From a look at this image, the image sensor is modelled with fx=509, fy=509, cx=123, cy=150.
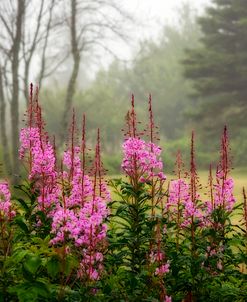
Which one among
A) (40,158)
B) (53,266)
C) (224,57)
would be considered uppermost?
(224,57)

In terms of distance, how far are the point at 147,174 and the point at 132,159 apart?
235mm

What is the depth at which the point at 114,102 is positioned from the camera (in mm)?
43875

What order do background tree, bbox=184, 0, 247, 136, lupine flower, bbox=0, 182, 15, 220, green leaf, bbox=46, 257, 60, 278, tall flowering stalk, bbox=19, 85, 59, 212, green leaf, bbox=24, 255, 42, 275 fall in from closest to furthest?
green leaf, bbox=24, 255, 42, 275
green leaf, bbox=46, 257, 60, 278
lupine flower, bbox=0, 182, 15, 220
tall flowering stalk, bbox=19, 85, 59, 212
background tree, bbox=184, 0, 247, 136

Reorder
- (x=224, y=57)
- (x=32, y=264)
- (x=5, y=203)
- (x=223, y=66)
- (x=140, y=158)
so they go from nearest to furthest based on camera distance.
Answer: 1. (x=32, y=264)
2. (x=5, y=203)
3. (x=140, y=158)
4. (x=224, y=57)
5. (x=223, y=66)

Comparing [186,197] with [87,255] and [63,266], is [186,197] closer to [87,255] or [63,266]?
[87,255]

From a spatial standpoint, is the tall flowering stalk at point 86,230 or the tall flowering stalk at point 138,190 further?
the tall flowering stalk at point 138,190

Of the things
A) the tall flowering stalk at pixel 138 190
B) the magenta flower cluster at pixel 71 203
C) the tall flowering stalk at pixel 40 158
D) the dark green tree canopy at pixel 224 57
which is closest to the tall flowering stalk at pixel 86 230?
the magenta flower cluster at pixel 71 203

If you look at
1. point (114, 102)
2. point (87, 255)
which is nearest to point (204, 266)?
point (87, 255)

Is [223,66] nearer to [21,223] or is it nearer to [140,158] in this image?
[140,158]

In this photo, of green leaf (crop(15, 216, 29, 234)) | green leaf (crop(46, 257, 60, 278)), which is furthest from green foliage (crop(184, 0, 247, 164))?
green leaf (crop(46, 257, 60, 278))

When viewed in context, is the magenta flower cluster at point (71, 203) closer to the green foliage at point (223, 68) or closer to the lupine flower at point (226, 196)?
the lupine flower at point (226, 196)

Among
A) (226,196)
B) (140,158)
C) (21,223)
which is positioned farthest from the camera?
(226,196)

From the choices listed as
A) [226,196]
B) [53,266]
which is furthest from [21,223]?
[226,196]

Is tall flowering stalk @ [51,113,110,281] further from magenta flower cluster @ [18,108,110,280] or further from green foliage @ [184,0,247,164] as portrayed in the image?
green foliage @ [184,0,247,164]
